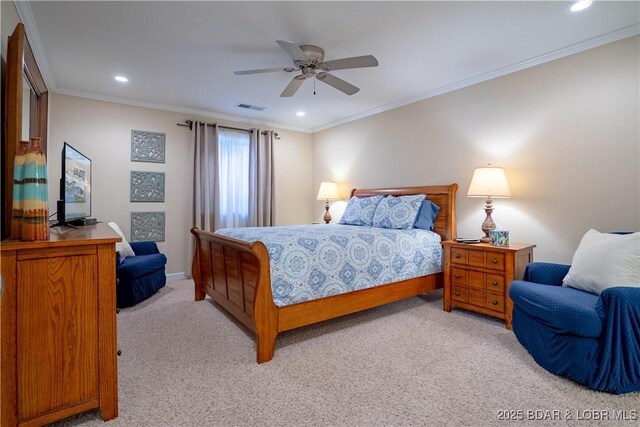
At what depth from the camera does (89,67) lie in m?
3.27

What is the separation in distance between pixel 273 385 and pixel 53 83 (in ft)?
14.0

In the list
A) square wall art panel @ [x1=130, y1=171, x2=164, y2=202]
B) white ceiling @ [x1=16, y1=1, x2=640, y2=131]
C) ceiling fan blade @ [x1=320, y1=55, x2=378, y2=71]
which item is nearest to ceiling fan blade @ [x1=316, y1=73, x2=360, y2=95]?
ceiling fan blade @ [x1=320, y1=55, x2=378, y2=71]

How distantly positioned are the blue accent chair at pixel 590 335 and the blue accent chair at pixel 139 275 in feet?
12.1

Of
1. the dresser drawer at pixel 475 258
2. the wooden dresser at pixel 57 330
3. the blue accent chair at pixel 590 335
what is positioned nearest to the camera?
the wooden dresser at pixel 57 330

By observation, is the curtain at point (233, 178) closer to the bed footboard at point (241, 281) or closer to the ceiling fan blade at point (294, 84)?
the bed footboard at point (241, 281)

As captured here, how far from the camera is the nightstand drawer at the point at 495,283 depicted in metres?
2.84

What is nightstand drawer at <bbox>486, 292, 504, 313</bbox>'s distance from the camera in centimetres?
284

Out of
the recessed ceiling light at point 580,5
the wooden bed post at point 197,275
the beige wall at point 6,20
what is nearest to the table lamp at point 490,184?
the recessed ceiling light at point 580,5

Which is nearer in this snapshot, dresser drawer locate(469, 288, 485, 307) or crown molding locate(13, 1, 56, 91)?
crown molding locate(13, 1, 56, 91)

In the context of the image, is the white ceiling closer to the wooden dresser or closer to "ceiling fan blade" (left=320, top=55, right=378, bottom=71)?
"ceiling fan blade" (left=320, top=55, right=378, bottom=71)

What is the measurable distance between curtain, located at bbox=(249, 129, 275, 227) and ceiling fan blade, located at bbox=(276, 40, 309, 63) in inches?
111

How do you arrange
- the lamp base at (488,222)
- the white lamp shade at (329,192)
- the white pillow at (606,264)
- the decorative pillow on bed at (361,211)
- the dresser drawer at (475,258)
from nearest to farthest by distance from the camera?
the white pillow at (606,264) < the dresser drawer at (475,258) < the lamp base at (488,222) < the decorative pillow on bed at (361,211) < the white lamp shade at (329,192)

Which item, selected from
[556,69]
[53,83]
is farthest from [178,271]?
[556,69]

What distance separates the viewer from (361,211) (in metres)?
4.23
